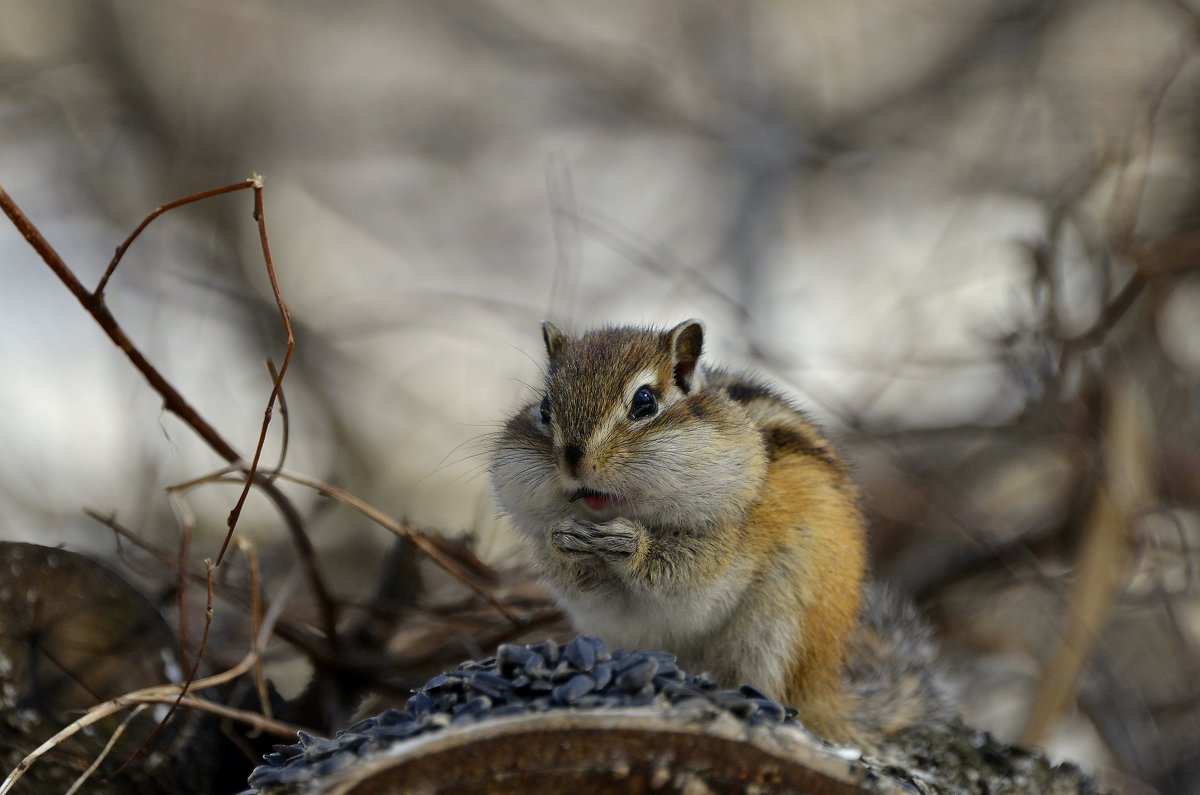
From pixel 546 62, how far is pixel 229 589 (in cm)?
416

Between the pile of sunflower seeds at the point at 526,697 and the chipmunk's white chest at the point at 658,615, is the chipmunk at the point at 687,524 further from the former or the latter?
the pile of sunflower seeds at the point at 526,697

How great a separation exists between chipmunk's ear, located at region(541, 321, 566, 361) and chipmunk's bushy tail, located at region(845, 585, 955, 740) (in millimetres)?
761

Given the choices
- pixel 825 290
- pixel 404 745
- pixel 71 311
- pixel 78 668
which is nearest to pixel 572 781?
pixel 404 745

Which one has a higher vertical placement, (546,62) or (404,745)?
(546,62)

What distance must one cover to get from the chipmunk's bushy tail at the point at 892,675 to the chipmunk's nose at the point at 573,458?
27.4 inches

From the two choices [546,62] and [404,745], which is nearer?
[404,745]

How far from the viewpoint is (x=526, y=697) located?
1.45m

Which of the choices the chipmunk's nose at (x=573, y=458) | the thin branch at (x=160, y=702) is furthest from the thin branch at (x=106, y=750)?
the chipmunk's nose at (x=573, y=458)

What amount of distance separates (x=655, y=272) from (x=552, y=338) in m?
1.10

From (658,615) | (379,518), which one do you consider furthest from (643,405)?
(379,518)

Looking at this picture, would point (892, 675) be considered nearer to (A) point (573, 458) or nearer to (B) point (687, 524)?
(B) point (687, 524)

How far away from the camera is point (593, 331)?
2225 mm

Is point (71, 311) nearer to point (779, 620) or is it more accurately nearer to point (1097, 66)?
point (779, 620)

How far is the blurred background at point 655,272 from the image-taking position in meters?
3.36
